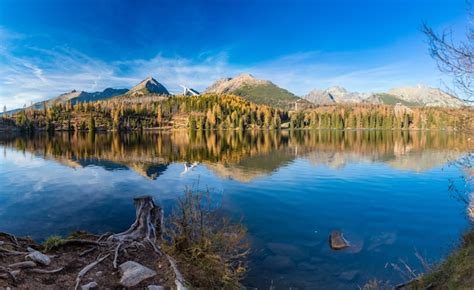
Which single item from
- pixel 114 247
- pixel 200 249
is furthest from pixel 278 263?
pixel 114 247

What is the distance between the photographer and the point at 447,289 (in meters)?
9.70

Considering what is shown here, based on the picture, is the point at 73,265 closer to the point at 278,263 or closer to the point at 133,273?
the point at 133,273

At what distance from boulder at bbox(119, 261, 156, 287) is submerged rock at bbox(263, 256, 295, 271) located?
300 inches

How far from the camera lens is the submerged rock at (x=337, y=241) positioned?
60.7 ft

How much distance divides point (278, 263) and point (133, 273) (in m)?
8.76

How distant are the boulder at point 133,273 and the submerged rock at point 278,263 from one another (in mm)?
7618

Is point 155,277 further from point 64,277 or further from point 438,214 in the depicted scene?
point 438,214

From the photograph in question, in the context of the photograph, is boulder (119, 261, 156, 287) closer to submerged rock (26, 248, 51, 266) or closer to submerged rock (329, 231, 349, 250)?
submerged rock (26, 248, 51, 266)

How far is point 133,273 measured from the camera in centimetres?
970

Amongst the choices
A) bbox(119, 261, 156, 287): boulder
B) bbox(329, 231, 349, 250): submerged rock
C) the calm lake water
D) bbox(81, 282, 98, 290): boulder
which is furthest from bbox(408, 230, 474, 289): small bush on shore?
bbox(81, 282, 98, 290): boulder

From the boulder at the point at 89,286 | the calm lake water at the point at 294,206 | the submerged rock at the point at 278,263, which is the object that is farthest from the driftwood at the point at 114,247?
the submerged rock at the point at 278,263

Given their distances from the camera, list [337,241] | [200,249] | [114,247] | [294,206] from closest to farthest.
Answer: [114,247]
[200,249]
[337,241]
[294,206]

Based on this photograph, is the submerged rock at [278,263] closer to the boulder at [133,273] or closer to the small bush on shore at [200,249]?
the small bush on shore at [200,249]

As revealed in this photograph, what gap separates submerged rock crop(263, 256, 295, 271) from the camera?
15953 mm
